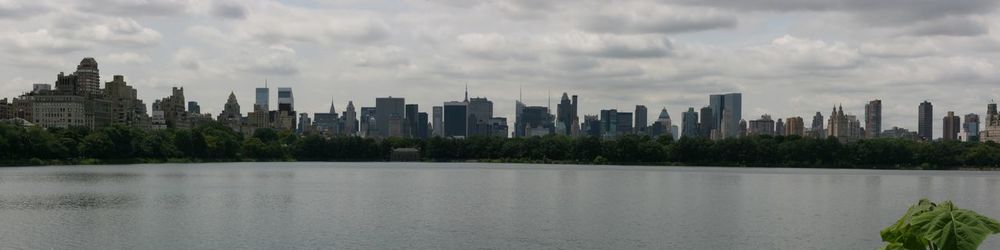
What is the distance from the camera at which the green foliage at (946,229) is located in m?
4.88

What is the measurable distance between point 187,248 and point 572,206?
36.0 metres

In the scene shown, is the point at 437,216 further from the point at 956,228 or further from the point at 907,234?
the point at 956,228

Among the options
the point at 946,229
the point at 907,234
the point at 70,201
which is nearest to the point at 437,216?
the point at 70,201

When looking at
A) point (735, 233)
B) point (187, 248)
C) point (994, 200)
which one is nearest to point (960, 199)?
point (994, 200)

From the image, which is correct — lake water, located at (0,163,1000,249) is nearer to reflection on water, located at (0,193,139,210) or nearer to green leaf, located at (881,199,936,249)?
reflection on water, located at (0,193,139,210)

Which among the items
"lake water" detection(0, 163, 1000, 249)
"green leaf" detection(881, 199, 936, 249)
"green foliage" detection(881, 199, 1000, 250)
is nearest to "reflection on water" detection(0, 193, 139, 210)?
"lake water" detection(0, 163, 1000, 249)

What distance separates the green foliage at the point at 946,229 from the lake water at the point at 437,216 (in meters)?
41.5

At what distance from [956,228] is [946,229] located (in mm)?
47

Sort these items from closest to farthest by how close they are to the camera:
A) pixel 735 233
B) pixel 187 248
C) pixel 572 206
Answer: pixel 187 248
pixel 735 233
pixel 572 206

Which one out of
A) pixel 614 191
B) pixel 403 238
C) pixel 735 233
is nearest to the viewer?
pixel 403 238

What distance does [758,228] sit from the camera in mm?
59094

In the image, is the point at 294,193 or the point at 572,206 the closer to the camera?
the point at 572,206

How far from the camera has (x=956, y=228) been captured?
4918mm

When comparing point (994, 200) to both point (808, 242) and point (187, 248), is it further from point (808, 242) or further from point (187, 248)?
point (187, 248)
